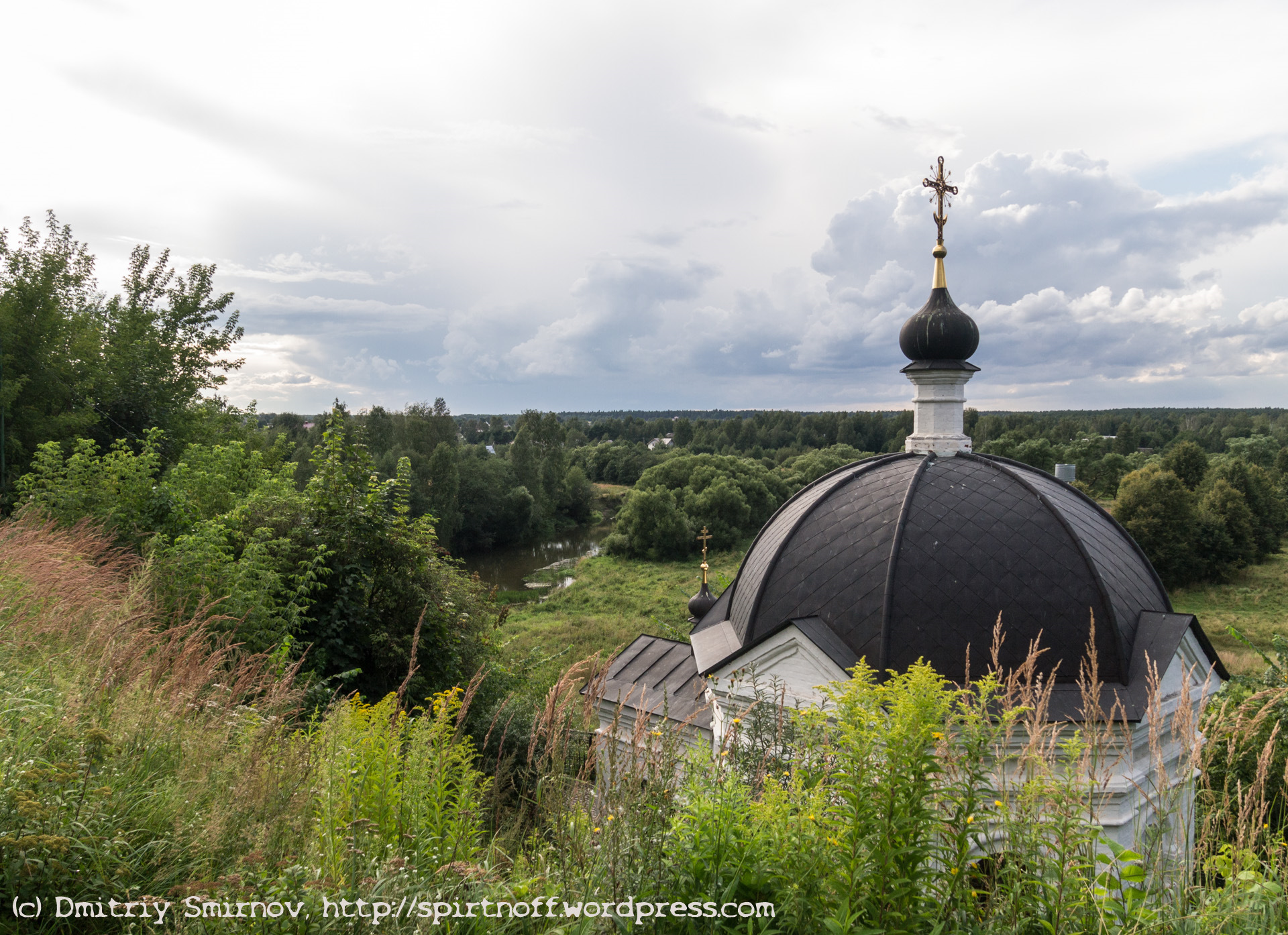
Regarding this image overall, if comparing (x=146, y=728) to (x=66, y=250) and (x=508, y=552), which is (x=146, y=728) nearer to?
(x=66, y=250)

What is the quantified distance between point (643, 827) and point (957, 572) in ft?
19.6

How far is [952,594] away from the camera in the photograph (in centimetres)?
735

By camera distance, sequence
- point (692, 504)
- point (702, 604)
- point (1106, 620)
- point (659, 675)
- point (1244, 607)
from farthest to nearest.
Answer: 1. point (692, 504)
2. point (1244, 607)
3. point (702, 604)
4. point (659, 675)
5. point (1106, 620)

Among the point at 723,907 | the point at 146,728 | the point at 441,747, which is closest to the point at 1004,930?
the point at 723,907

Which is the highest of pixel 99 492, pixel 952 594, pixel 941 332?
pixel 941 332

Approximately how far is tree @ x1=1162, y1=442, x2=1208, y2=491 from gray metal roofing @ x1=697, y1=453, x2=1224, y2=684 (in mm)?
48903

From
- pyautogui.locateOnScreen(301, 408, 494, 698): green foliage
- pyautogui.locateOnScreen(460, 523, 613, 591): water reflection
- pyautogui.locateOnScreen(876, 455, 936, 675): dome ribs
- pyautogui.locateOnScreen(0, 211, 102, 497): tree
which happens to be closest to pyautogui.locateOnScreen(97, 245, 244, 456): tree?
pyautogui.locateOnScreen(0, 211, 102, 497): tree

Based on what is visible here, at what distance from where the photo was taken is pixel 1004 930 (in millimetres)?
2484

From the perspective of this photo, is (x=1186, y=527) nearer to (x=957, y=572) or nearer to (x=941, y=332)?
(x=941, y=332)

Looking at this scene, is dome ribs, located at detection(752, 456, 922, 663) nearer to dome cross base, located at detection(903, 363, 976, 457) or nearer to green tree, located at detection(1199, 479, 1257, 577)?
dome cross base, located at detection(903, 363, 976, 457)

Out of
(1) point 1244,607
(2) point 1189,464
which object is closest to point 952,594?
(1) point 1244,607

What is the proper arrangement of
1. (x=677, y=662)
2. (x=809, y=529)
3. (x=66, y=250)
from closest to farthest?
(x=809, y=529) → (x=677, y=662) → (x=66, y=250)

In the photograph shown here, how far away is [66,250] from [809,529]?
1775 cm

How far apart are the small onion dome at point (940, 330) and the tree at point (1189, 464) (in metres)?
47.9
